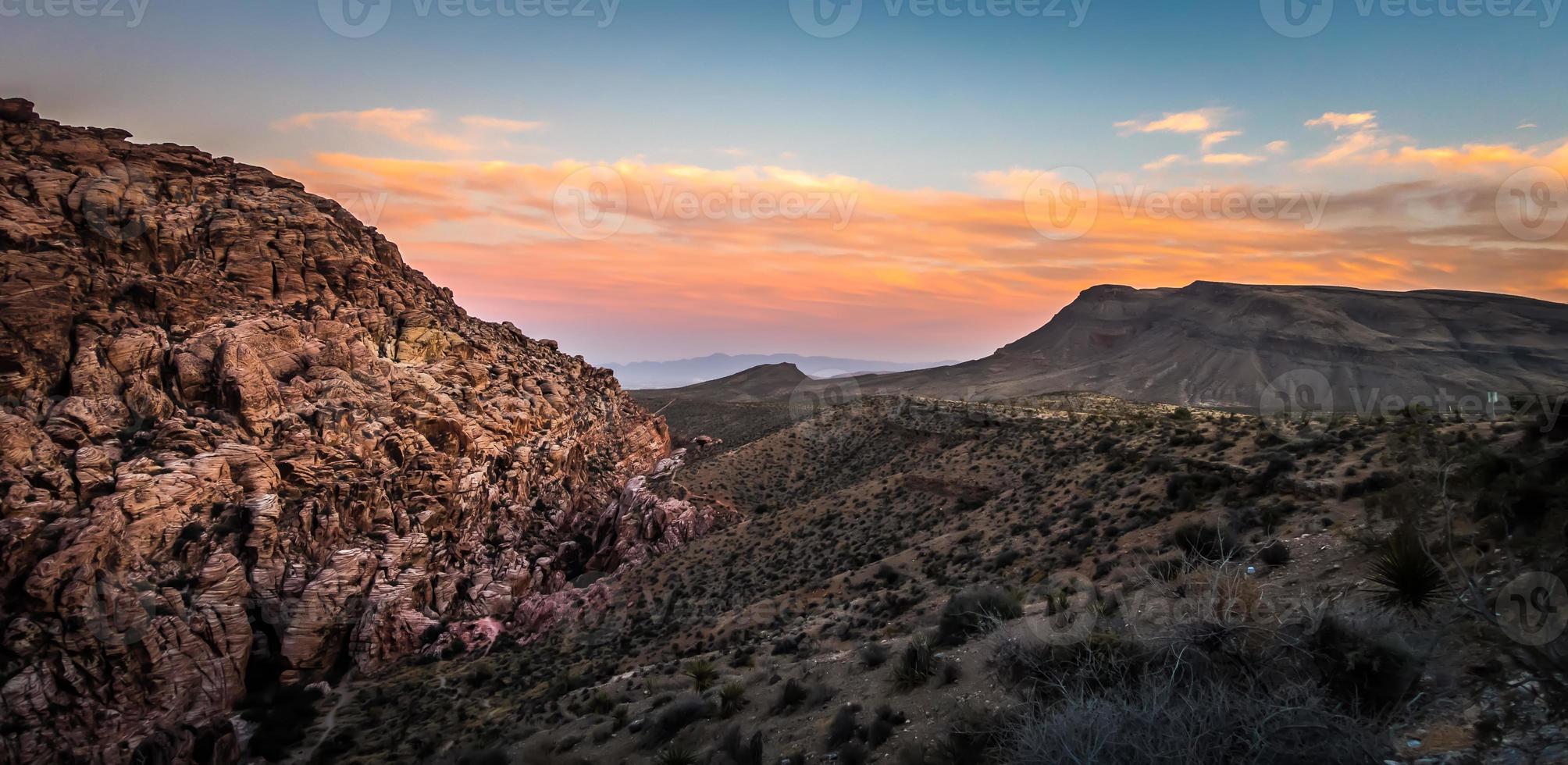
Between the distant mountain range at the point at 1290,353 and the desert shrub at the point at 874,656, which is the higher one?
the distant mountain range at the point at 1290,353

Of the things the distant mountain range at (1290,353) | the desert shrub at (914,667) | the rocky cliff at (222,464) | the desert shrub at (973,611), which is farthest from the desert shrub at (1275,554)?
the distant mountain range at (1290,353)

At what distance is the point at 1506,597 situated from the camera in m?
7.21

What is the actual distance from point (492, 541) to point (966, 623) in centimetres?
2441

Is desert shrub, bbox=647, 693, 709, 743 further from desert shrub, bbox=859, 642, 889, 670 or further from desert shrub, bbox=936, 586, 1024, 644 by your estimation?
desert shrub, bbox=936, 586, 1024, 644

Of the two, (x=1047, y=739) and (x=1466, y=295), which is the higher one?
(x=1466, y=295)

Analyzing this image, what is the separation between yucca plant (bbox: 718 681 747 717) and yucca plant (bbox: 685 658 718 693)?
5.46ft

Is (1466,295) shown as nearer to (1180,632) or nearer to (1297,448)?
(1297,448)

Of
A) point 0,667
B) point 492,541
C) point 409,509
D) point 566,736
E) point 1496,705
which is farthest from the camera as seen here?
point 492,541

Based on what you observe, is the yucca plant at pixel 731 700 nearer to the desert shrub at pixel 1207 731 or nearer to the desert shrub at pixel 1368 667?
the desert shrub at pixel 1207 731

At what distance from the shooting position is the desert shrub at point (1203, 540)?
12609 mm

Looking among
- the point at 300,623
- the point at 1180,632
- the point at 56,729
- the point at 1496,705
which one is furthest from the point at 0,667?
the point at 1496,705

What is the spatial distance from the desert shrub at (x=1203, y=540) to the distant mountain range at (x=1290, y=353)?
247 ft

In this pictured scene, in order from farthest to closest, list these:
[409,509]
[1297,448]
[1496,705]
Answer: [409,509] → [1297,448] → [1496,705]

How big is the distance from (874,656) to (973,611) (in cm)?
204
